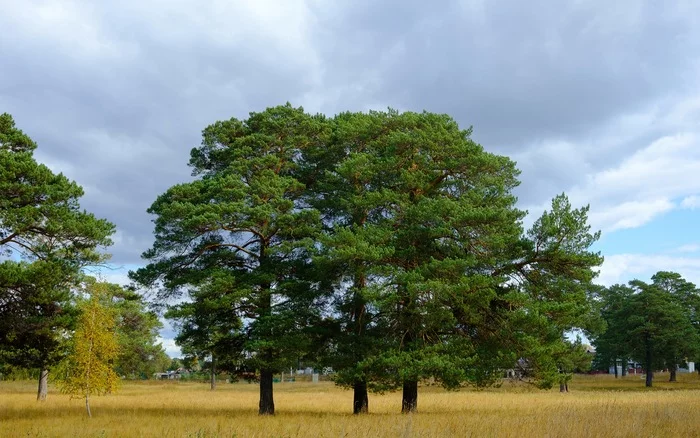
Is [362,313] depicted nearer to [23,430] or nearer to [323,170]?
[323,170]

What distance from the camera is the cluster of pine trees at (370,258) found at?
63.5 ft

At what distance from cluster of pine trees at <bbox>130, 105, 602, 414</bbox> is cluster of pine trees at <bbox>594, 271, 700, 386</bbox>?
130 ft

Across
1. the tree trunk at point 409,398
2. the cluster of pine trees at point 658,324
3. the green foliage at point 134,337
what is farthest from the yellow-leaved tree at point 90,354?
the cluster of pine trees at point 658,324

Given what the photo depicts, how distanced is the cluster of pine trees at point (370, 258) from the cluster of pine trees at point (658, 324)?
130 feet

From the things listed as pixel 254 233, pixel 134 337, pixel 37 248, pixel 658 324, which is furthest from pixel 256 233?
pixel 658 324

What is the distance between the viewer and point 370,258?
19500 mm

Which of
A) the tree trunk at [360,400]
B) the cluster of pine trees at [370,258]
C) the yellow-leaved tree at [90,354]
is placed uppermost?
the cluster of pine trees at [370,258]

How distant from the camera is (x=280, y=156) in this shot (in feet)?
84.6

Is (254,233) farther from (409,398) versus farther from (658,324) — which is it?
(658,324)

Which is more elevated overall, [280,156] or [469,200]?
[280,156]

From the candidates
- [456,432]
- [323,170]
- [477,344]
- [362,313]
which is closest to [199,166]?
[323,170]

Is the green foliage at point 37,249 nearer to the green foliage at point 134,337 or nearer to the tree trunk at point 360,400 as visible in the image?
the tree trunk at point 360,400

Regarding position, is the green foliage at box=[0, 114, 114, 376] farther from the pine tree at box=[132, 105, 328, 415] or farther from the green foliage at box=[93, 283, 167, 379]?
the green foliage at box=[93, 283, 167, 379]

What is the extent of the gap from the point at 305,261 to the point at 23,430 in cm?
1183
